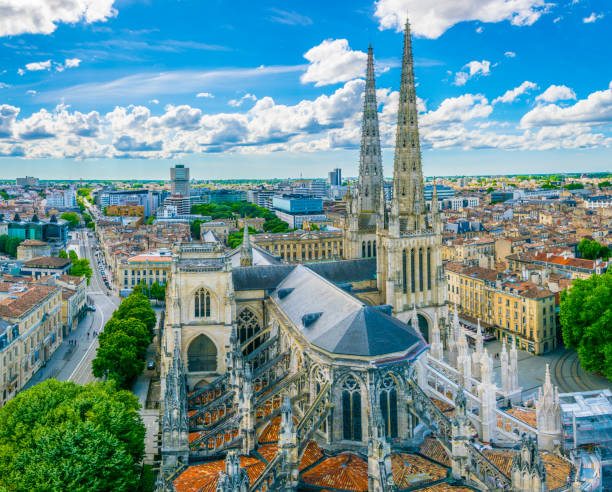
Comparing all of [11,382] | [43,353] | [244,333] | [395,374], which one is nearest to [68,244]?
[43,353]

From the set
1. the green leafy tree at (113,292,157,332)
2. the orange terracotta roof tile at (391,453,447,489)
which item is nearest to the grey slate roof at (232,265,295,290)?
the green leafy tree at (113,292,157,332)

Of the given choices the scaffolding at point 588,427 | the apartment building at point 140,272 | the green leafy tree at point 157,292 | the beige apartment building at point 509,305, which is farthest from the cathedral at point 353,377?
the apartment building at point 140,272

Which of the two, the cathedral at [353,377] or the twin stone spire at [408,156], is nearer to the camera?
the cathedral at [353,377]

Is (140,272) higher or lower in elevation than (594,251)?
lower

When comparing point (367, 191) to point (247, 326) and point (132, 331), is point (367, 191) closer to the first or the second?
→ point (247, 326)

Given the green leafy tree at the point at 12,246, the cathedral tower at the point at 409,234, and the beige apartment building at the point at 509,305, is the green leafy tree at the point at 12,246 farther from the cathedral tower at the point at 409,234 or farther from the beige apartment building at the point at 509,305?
the cathedral tower at the point at 409,234

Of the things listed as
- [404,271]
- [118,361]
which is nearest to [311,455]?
[404,271]

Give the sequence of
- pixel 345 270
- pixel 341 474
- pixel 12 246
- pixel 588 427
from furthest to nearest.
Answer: pixel 12 246
pixel 345 270
pixel 588 427
pixel 341 474
